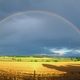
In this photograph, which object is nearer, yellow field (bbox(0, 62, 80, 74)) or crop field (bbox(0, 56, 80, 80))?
crop field (bbox(0, 56, 80, 80))

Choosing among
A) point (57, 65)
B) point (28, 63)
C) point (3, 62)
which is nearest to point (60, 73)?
point (57, 65)

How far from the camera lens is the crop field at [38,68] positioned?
1539 cm

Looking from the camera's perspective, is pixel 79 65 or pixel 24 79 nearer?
pixel 24 79

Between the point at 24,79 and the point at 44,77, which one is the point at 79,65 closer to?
the point at 44,77

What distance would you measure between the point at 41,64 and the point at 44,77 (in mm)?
823

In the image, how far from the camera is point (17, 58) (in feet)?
51.9

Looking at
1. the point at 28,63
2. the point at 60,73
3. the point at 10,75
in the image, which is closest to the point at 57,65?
the point at 60,73

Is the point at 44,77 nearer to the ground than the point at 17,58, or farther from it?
nearer to the ground

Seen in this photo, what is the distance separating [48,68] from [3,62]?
2382 mm

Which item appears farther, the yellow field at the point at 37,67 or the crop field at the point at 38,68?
the yellow field at the point at 37,67

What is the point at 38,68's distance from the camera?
15719mm

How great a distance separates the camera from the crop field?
15391mm

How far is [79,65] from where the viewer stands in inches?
639

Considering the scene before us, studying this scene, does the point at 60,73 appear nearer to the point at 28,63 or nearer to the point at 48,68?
the point at 48,68
